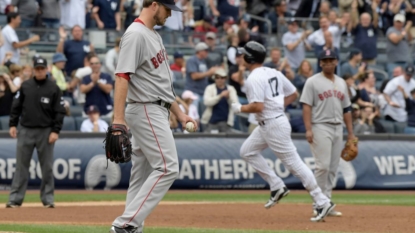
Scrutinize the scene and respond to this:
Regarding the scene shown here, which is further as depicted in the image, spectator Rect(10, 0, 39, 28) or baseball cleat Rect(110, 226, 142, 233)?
spectator Rect(10, 0, 39, 28)

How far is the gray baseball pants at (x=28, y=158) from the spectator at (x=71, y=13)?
733 centimetres

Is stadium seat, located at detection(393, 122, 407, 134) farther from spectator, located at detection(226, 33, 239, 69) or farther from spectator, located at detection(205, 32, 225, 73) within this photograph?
spectator, located at detection(205, 32, 225, 73)

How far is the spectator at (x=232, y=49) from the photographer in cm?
2045

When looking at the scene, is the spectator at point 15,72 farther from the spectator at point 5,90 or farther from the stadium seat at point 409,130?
the stadium seat at point 409,130

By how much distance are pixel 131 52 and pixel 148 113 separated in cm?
54

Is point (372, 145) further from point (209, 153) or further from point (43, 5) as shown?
point (43, 5)

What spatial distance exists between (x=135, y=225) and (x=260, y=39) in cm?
1358

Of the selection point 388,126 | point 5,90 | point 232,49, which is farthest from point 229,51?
point 5,90

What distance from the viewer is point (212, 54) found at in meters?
20.4

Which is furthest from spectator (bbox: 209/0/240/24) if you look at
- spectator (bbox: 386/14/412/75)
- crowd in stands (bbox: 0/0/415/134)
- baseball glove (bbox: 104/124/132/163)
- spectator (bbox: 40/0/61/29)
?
baseball glove (bbox: 104/124/132/163)

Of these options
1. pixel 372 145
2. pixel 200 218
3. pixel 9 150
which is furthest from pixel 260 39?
pixel 200 218

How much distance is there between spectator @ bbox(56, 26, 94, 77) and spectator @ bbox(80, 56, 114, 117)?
47.4 inches

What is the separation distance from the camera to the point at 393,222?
1074 centimetres

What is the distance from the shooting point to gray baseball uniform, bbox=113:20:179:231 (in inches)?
305
